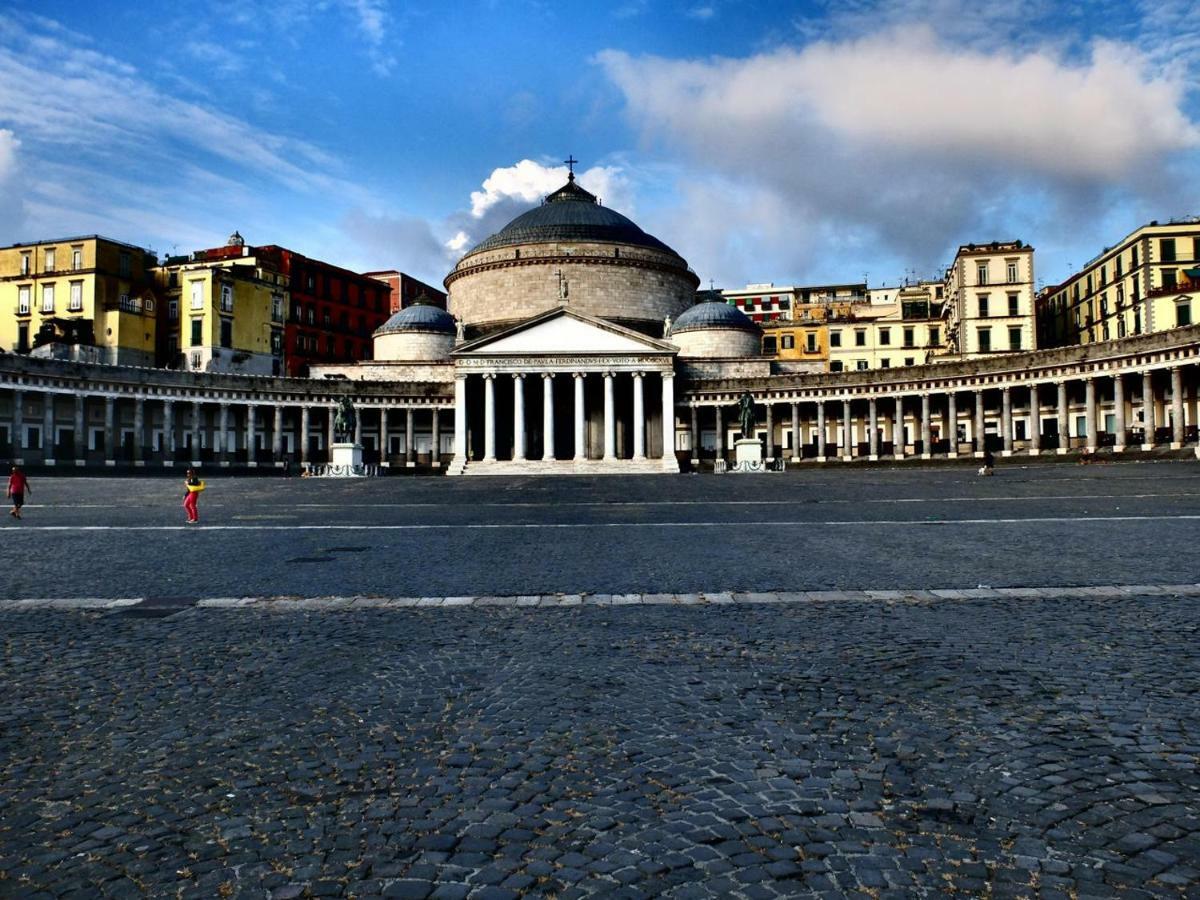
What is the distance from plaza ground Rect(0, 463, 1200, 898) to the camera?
122 inches

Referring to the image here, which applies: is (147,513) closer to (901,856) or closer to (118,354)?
(901,856)

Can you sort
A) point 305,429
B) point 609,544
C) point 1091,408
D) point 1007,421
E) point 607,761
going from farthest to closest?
point 305,429
point 1007,421
point 1091,408
point 609,544
point 607,761

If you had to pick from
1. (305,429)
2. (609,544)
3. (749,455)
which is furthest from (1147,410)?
(305,429)

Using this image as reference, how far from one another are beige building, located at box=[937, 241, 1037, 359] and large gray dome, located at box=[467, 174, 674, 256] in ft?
78.6

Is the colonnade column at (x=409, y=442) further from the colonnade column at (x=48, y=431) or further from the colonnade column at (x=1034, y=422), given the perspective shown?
the colonnade column at (x=1034, y=422)

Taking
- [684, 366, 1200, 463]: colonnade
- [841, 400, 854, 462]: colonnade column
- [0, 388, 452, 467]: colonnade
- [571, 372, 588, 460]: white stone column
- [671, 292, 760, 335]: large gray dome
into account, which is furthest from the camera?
[671, 292, 760, 335]: large gray dome

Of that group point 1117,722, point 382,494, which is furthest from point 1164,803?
point 382,494

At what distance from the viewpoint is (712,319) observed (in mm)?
69875

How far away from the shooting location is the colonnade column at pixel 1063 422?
54281mm

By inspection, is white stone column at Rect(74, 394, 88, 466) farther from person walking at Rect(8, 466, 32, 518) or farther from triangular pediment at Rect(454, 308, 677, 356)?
person walking at Rect(8, 466, 32, 518)

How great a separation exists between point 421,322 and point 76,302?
23.9 metres

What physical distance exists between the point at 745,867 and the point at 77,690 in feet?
14.1

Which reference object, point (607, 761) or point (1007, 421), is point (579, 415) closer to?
point (1007, 421)

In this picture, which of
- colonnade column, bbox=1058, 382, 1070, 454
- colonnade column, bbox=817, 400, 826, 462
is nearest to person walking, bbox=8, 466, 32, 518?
colonnade column, bbox=817, 400, 826, 462
